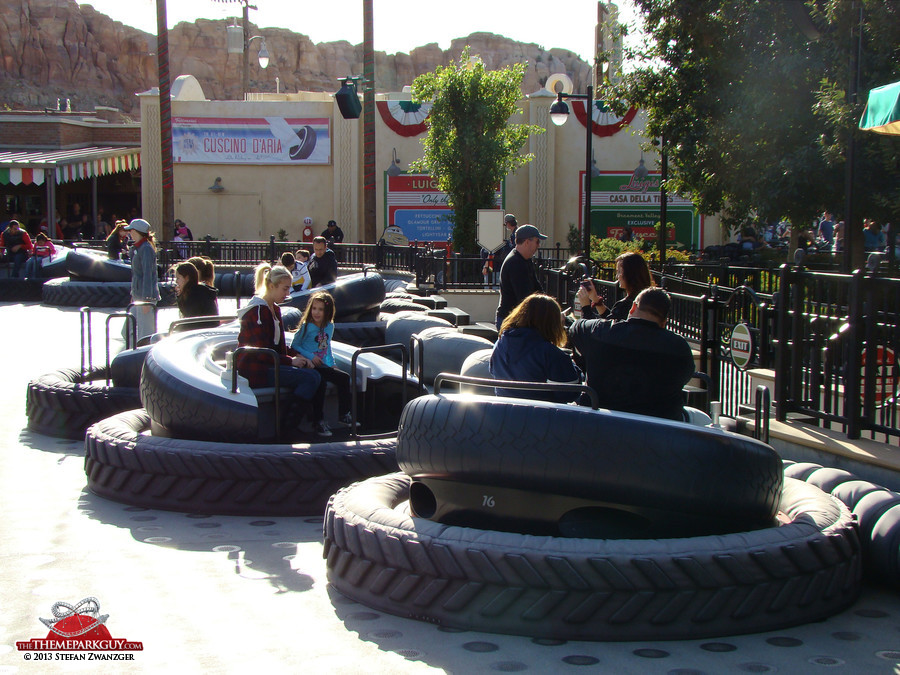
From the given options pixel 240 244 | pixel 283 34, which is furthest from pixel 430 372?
pixel 283 34

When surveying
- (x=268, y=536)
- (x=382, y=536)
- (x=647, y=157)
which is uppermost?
(x=647, y=157)

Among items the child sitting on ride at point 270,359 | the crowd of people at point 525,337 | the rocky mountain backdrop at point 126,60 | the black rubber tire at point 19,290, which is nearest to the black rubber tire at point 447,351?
the crowd of people at point 525,337

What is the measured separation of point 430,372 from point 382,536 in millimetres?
5333

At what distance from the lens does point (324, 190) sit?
31.7m

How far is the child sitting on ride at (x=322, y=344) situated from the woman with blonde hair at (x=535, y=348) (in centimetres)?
217

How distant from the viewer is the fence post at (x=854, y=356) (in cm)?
534

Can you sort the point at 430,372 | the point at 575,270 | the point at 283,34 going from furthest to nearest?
the point at 283,34 → the point at 575,270 → the point at 430,372

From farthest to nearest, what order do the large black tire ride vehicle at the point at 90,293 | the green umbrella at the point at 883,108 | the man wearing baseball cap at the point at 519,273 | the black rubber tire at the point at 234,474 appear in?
1. the large black tire ride vehicle at the point at 90,293
2. the man wearing baseball cap at the point at 519,273
3. the green umbrella at the point at 883,108
4. the black rubber tire at the point at 234,474

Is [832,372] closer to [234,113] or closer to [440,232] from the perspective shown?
[440,232]

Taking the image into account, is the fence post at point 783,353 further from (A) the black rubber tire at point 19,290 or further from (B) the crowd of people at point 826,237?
(A) the black rubber tire at point 19,290

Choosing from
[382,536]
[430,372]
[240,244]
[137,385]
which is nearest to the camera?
[382,536]

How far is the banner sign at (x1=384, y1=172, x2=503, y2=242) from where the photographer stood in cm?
3098

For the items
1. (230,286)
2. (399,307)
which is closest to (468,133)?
(230,286)

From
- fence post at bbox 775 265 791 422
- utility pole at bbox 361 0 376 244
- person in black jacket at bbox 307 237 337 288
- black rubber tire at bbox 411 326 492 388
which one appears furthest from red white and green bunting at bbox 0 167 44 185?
fence post at bbox 775 265 791 422
